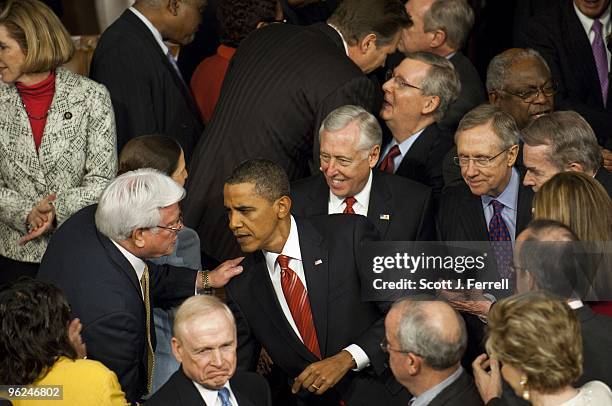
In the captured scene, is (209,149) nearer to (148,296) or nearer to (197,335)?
(148,296)

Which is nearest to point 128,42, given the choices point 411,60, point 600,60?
point 411,60

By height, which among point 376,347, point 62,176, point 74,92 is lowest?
point 376,347

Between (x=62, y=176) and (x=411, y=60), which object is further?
(x=411, y=60)

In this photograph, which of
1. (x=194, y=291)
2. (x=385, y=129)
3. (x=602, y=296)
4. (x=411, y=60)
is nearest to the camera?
(x=602, y=296)

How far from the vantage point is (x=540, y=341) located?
3502mm

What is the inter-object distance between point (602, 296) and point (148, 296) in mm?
1704

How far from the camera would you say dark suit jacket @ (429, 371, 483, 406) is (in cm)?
397

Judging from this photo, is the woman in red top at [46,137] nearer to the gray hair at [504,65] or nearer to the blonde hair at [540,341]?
the gray hair at [504,65]

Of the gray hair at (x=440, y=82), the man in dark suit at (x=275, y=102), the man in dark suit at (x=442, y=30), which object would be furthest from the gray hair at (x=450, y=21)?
the man in dark suit at (x=275, y=102)

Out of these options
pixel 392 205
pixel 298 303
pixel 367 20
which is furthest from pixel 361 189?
pixel 367 20

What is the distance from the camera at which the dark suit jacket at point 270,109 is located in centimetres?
530

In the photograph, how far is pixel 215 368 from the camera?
3.97 meters

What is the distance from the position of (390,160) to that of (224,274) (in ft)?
4.16

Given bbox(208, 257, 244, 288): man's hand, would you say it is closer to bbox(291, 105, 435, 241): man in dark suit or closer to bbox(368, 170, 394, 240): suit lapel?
bbox(291, 105, 435, 241): man in dark suit
